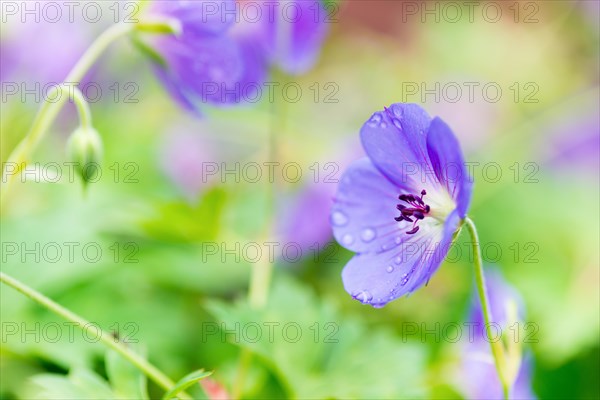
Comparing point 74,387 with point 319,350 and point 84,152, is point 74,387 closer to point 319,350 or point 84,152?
point 84,152

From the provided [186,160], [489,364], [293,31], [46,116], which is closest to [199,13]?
[46,116]

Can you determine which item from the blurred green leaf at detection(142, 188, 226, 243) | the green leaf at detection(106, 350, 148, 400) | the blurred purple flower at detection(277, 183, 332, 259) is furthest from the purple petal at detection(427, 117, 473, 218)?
the blurred purple flower at detection(277, 183, 332, 259)

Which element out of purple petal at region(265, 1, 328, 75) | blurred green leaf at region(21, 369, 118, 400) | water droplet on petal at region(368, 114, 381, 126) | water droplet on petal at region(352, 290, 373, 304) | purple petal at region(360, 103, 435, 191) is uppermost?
purple petal at region(265, 1, 328, 75)

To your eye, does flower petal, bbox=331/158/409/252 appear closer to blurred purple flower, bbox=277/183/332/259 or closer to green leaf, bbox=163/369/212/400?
green leaf, bbox=163/369/212/400

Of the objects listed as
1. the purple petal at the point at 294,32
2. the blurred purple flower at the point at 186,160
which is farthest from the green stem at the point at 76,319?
the blurred purple flower at the point at 186,160

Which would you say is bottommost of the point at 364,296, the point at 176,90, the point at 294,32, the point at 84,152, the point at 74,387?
the point at 74,387

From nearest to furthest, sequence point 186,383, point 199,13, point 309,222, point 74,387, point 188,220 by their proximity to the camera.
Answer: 1. point 186,383
2. point 74,387
3. point 199,13
4. point 188,220
5. point 309,222
